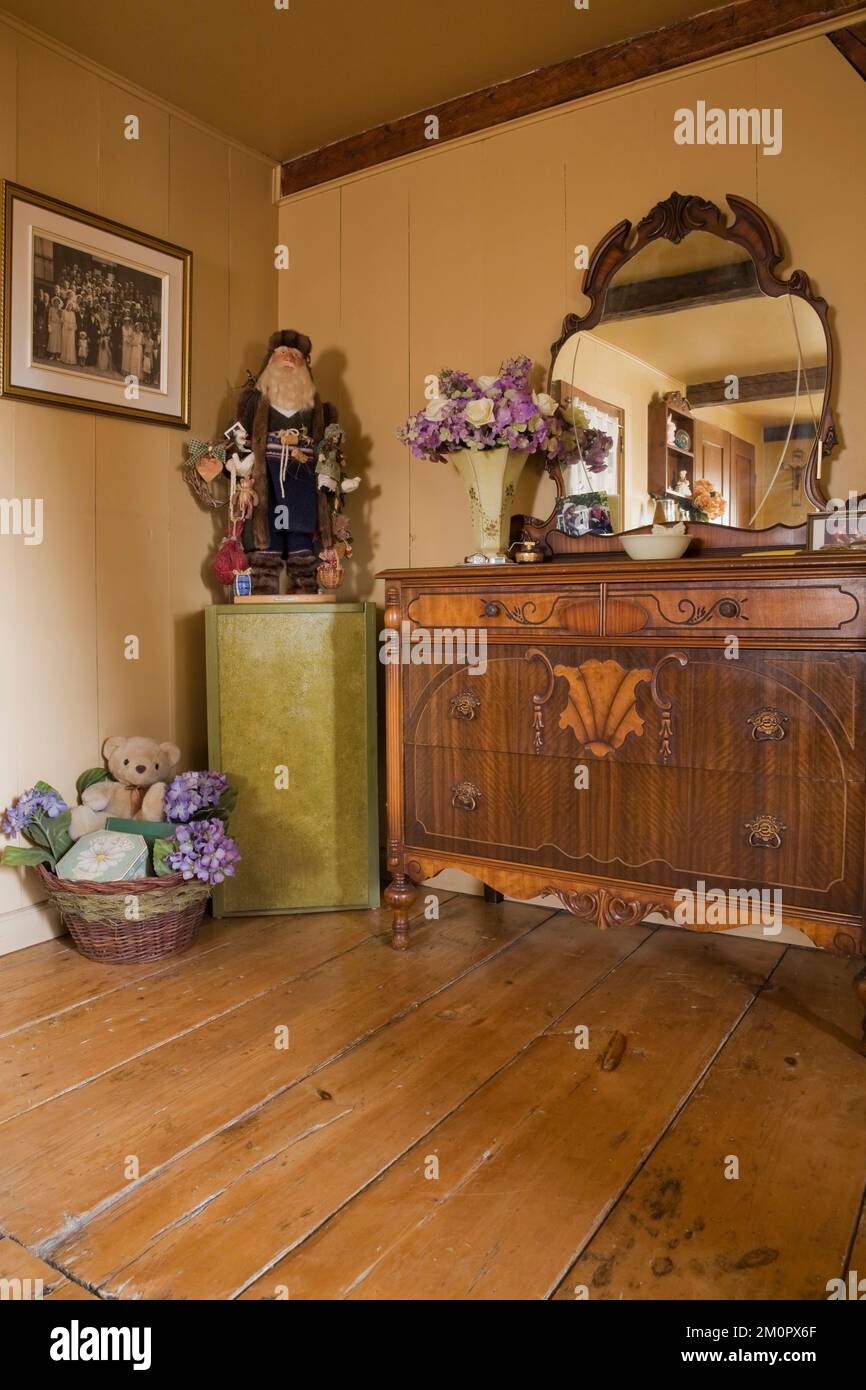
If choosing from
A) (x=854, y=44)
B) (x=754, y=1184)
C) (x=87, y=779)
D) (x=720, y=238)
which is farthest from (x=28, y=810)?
(x=854, y=44)

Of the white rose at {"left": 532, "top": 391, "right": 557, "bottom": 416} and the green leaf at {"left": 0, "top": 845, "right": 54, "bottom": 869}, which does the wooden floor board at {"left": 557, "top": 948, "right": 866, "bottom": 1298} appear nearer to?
the white rose at {"left": 532, "top": 391, "right": 557, "bottom": 416}

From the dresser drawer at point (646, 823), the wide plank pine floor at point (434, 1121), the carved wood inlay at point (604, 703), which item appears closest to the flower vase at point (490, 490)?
the carved wood inlay at point (604, 703)

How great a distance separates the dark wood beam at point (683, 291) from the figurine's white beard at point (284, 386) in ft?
3.46

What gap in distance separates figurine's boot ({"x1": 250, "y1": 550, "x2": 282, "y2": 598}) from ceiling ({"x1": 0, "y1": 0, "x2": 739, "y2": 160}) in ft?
5.04

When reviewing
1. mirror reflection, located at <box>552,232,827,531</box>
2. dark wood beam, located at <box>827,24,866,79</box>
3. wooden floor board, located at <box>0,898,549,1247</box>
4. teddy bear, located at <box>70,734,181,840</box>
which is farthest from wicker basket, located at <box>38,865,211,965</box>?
dark wood beam, located at <box>827,24,866,79</box>

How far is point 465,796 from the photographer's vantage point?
278 cm

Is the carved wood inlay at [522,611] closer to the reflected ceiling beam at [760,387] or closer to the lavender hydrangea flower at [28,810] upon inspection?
the reflected ceiling beam at [760,387]

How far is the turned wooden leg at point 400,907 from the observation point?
2.90m

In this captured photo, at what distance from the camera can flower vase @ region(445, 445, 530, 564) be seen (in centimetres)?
298

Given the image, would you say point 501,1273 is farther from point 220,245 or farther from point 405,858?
point 220,245

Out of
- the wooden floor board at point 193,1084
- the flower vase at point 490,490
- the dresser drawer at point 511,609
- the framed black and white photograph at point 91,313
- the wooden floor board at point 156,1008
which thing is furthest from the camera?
the flower vase at point 490,490

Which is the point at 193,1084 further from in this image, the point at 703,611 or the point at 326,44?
the point at 326,44

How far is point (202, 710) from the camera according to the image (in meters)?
3.53
